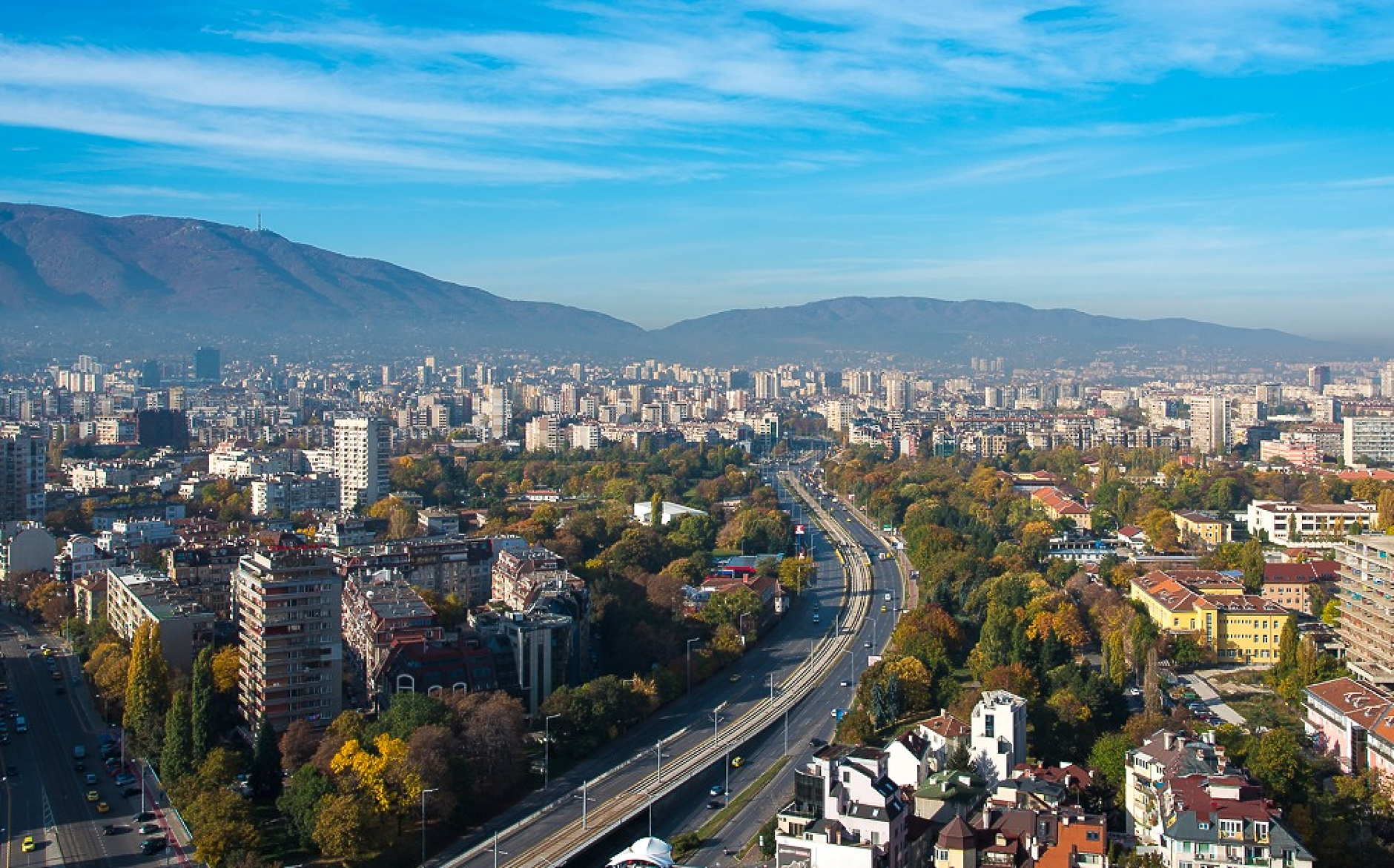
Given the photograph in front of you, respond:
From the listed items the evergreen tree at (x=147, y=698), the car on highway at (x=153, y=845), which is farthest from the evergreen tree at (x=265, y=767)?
the evergreen tree at (x=147, y=698)

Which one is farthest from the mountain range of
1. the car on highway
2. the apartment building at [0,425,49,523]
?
the car on highway

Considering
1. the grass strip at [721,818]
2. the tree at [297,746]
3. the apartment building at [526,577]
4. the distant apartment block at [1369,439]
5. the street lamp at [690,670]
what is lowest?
the grass strip at [721,818]

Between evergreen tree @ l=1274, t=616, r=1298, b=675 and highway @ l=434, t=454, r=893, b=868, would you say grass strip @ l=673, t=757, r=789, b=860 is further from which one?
evergreen tree @ l=1274, t=616, r=1298, b=675

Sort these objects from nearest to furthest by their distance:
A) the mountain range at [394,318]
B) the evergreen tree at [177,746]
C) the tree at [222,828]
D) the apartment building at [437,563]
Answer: the tree at [222,828] < the evergreen tree at [177,746] < the apartment building at [437,563] < the mountain range at [394,318]

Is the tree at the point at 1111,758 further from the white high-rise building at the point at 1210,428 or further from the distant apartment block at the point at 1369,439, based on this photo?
the white high-rise building at the point at 1210,428

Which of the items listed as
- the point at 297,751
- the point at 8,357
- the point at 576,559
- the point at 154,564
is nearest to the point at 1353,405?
the point at 576,559

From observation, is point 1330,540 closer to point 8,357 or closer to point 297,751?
point 297,751
